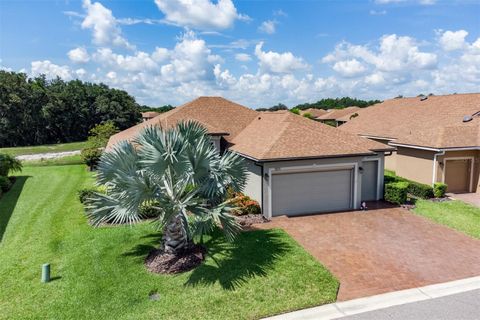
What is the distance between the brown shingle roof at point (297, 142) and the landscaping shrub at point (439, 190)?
3525mm

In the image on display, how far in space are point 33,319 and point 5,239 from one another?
21.1 ft

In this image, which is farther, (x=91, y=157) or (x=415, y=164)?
(x=91, y=157)

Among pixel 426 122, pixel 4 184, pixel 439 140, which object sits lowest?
pixel 4 184

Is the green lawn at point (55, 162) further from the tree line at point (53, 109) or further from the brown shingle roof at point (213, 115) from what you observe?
the tree line at point (53, 109)

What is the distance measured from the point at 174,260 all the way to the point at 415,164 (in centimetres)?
1518

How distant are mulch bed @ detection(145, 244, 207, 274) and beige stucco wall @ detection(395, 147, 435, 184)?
13.8 metres

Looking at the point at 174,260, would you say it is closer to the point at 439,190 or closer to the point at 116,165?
the point at 116,165

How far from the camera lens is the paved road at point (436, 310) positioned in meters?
6.86

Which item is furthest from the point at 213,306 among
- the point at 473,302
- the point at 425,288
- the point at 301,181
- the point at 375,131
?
the point at 375,131

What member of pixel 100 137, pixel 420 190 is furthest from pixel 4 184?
pixel 420 190

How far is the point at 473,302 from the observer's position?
24.1 ft

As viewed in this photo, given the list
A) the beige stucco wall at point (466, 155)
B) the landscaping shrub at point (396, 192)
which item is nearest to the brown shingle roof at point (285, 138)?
the landscaping shrub at point (396, 192)

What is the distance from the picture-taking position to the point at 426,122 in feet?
70.8

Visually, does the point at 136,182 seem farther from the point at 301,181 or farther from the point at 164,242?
the point at 301,181
